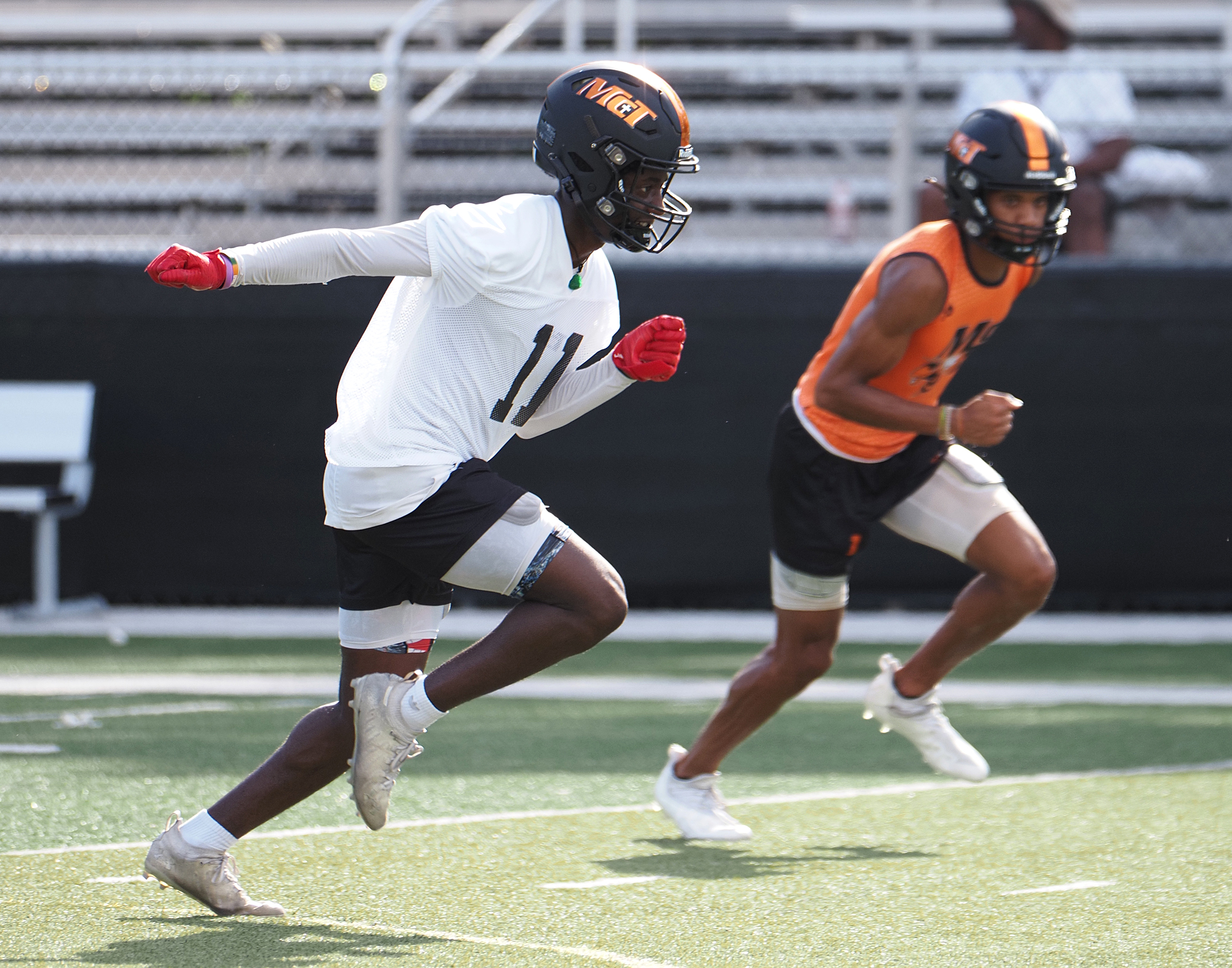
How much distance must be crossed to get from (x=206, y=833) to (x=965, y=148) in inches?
113

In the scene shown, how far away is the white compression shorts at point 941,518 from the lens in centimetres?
510

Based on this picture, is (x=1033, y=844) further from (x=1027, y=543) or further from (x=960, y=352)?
(x=960, y=352)

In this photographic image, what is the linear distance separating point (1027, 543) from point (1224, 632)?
5230 mm

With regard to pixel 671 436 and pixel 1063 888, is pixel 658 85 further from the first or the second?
pixel 671 436

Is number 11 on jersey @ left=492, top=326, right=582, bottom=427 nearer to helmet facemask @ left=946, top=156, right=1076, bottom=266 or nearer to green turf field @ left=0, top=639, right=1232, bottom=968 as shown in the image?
green turf field @ left=0, top=639, right=1232, bottom=968

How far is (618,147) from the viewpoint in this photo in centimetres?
404

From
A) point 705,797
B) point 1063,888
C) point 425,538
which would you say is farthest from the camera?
point 705,797

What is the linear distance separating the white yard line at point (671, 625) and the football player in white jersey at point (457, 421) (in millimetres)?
5325

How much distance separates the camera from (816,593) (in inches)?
202

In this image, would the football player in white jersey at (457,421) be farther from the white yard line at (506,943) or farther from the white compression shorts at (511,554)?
the white yard line at (506,943)

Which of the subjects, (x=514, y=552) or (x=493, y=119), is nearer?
(x=514, y=552)

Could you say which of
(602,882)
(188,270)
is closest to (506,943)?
(602,882)

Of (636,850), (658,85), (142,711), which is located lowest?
(142,711)

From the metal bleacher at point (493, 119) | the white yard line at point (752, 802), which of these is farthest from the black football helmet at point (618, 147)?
the metal bleacher at point (493, 119)
